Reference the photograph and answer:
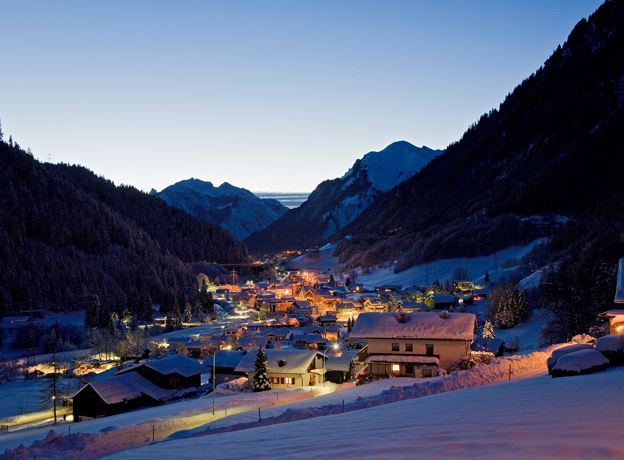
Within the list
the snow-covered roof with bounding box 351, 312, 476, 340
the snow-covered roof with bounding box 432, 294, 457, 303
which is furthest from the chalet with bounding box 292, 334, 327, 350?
the snow-covered roof with bounding box 432, 294, 457, 303

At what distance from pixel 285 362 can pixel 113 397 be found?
1151 cm

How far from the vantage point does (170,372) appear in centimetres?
4122

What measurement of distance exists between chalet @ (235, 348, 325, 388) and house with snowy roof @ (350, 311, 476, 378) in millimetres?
7896

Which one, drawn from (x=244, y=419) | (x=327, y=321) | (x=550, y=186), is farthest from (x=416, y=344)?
(x=550, y=186)

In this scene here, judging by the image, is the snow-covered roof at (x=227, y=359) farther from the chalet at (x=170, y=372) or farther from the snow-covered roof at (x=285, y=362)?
the snow-covered roof at (x=285, y=362)

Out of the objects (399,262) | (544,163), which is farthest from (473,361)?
(544,163)

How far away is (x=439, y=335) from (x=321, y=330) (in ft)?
136

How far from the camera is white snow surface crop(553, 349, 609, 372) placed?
16.9 m

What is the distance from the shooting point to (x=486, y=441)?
22.4 feet

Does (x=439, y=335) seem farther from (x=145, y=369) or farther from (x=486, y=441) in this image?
(x=486, y=441)

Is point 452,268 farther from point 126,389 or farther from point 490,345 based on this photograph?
point 126,389

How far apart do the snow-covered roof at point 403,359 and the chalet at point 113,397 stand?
15.0m

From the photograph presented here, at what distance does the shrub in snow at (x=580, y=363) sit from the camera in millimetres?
16859

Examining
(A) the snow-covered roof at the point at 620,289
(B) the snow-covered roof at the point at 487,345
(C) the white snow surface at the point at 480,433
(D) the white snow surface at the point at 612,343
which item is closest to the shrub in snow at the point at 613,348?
(D) the white snow surface at the point at 612,343
